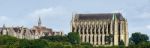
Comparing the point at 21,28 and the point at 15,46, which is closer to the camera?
the point at 15,46

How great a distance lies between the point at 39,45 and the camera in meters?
140

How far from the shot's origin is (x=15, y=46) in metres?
146

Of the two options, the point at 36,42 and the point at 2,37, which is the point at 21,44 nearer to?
the point at 36,42

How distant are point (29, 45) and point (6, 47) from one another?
8.41 m

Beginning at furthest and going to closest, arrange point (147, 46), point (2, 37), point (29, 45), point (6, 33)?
point (6, 33) < point (2, 37) < point (147, 46) < point (29, 45)

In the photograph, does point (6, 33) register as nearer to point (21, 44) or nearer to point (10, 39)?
point (10, 39)

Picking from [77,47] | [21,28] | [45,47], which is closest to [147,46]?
[77,47]

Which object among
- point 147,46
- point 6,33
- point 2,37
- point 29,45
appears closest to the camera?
point 29,45

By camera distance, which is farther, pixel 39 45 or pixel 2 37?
pixel 2 37

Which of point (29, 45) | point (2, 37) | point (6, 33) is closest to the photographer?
point (29, 45)

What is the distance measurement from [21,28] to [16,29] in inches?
57.4

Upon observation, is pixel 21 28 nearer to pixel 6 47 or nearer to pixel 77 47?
pixel 77 47

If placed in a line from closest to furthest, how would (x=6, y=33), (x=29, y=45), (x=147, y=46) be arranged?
(x=29, y=45), (x=147, y=46), (x=6, y=33)

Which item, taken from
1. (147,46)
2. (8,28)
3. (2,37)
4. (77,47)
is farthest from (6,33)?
(147,46)
